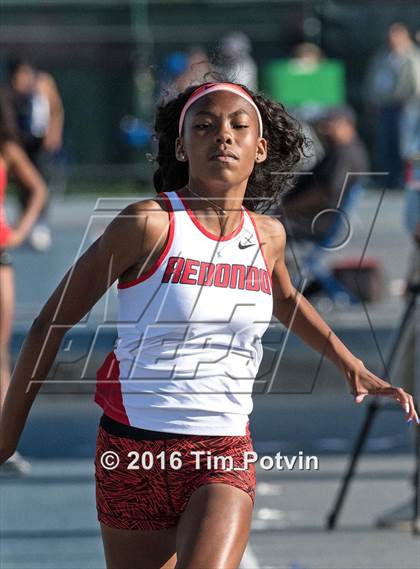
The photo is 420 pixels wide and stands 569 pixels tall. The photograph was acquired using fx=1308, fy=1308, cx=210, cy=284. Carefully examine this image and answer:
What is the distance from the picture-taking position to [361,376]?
3.73 m

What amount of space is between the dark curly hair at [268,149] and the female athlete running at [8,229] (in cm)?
338

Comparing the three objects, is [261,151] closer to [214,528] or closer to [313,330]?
[313,330]

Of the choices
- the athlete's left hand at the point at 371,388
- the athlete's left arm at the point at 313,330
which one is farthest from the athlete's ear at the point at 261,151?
the athlete's left hand at the point at 371,388

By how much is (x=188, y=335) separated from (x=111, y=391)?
0.93 ft

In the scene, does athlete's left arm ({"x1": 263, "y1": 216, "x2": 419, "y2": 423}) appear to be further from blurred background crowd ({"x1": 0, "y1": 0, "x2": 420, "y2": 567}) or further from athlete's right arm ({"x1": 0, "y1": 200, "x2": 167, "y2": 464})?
blurred background crowd ({"x1": 0, "y1": 0, "x2": 420, "y2": 567})

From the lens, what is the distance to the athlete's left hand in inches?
143

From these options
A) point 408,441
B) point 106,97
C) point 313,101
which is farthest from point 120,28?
point 408,441

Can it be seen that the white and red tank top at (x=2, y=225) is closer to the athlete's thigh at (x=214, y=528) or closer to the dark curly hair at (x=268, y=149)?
the dark curly hair at (x=268, y=149)

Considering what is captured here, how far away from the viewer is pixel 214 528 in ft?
10.8

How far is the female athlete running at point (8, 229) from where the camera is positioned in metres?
7.30

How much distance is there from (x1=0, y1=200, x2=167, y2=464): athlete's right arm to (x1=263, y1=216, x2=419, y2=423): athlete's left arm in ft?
1.35

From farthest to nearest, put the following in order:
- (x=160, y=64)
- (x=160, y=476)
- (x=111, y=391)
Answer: (x=160, y=64) < (x=111, y=391) < (x=160, y=476)

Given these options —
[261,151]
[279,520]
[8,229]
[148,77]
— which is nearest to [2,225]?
[8,229]

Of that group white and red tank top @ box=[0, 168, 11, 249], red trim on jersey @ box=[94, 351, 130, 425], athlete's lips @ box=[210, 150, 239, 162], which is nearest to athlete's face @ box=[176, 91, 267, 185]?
athlete's lips @ box=[210, 150, 239, 162]
